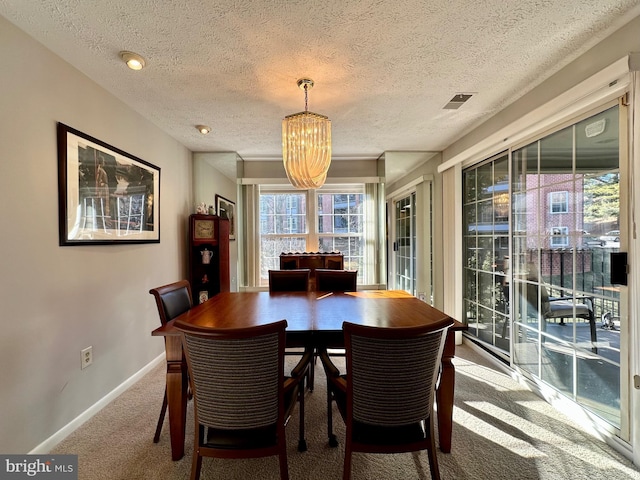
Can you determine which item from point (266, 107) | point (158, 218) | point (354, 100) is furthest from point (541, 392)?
point (158, 218)

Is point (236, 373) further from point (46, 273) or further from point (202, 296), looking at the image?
point (202, 296)

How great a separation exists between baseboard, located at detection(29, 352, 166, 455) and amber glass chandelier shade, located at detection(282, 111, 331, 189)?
218 centimetres

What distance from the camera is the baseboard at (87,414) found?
5.60ft

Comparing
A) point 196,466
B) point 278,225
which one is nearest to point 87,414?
point 196,466

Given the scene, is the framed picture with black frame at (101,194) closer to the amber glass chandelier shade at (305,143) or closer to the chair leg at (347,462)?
the amber glass chandelier shade at (305,143)

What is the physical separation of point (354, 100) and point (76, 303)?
2.52 metres

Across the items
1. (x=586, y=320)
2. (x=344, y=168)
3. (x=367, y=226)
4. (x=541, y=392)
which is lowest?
(x=541, y=392)

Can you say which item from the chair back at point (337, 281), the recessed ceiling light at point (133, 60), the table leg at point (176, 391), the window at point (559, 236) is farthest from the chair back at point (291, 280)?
the window at point (559, 236)

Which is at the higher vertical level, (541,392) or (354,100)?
(354,100)

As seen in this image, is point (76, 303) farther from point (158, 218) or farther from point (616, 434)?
point (616, 434)

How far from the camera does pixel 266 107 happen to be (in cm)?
258

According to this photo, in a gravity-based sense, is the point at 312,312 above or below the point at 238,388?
above

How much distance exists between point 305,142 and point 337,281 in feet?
4.18

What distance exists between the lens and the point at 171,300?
189cm
